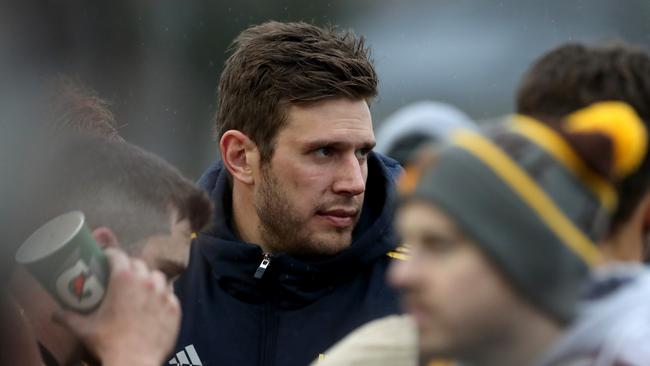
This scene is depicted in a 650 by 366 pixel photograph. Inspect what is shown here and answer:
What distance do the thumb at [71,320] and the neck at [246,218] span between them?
61.6 inches

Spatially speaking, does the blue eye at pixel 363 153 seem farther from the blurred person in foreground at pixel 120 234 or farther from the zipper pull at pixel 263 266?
the blurred person in foreground at pixel 120 234

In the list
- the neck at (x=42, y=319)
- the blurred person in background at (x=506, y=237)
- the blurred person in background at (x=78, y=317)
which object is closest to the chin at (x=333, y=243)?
the blurred person in background at (x=78, y=317)

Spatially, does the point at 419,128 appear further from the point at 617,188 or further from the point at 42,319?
the point at 42,319

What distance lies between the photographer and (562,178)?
1906 millimetres

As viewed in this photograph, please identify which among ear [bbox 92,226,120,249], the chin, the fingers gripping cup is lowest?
the chin

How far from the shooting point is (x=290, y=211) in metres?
4.16

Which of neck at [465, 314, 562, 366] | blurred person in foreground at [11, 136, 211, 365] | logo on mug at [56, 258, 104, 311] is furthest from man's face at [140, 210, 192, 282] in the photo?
neck at [465, 314, 562, 366]

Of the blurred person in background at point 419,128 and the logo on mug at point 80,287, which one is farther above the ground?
the blurred person in background at point 419,128

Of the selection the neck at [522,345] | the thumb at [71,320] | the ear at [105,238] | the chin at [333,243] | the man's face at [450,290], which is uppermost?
the man's face at [450,290]

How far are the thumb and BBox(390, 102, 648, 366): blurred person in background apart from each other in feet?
3.13

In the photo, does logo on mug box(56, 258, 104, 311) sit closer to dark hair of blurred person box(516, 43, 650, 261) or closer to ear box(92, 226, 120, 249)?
ear box(92, 226, 120, 249)

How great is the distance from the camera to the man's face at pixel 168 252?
3014 millimetres

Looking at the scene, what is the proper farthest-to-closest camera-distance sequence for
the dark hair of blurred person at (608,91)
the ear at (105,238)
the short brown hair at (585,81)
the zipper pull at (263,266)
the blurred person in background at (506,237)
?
the zipper pull at (263,266) → the ear at (105,238) → the short brown hair at (585,81) → the dark hair of blurred person at (608,91) → the blurred person in background at (506,237)

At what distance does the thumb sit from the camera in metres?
2.66
